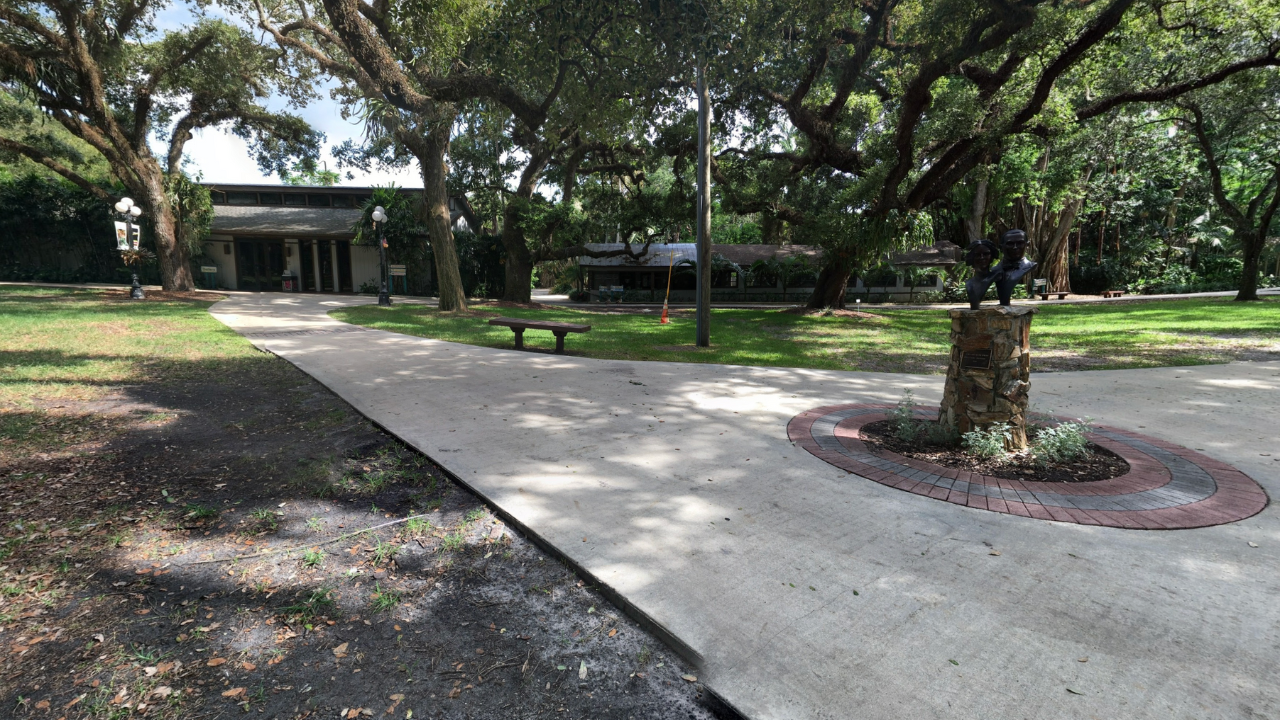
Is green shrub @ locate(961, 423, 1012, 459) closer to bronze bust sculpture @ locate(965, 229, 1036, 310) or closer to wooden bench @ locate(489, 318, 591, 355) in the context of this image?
bronze bust sculpture @ locate(965, 229, 1036, 310)

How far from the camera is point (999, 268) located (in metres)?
4.78

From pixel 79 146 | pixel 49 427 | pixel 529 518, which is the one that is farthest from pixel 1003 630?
pixel 79 146

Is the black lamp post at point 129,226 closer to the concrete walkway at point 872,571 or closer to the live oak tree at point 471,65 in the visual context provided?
the live oak tree at point 471,65

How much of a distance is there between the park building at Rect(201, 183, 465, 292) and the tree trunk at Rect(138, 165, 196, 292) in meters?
5.49

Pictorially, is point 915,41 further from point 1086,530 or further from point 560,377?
point 1086,530

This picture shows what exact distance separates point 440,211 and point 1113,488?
1615 cm

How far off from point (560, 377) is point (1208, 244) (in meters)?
42.4

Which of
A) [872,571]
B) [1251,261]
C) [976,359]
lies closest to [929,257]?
[1251,261]

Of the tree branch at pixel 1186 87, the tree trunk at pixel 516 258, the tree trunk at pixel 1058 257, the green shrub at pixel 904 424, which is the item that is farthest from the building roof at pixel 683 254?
the green shrub at pixel 904 424

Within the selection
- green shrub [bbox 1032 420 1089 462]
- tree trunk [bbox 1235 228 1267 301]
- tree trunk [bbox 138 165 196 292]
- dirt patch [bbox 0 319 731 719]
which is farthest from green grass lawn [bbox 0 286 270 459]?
tree trunk [bbox 1235 228 1267 301]

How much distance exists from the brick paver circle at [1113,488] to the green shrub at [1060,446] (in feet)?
1.10

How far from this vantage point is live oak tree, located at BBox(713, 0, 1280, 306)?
10.2 m

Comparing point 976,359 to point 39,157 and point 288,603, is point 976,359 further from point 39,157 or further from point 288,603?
point 39,157

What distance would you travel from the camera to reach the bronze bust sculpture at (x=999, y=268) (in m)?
4.62
